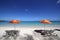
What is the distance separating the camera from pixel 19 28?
1.93 m

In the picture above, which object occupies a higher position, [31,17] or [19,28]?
Result: [31,17]

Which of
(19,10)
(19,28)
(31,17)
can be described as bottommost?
(19,28)

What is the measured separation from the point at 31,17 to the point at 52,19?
33 centimetres

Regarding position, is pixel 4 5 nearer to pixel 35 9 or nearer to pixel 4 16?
pixel 4 16

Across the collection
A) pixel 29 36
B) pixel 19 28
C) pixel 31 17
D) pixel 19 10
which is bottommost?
pixel 29 36

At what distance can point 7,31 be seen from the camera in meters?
1.93

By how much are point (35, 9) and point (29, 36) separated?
0.43 m

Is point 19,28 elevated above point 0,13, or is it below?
below

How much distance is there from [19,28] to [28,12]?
0.28 metres

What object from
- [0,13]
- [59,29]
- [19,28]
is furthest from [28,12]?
[59,29]

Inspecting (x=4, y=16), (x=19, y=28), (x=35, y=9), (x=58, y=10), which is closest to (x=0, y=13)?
(x=4, y=16)

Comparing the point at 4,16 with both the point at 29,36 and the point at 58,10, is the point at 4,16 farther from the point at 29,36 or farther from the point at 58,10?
the point at 58,10

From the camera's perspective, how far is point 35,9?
6.51ft

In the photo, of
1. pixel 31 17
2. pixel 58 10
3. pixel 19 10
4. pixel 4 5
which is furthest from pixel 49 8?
pixel 4 5
